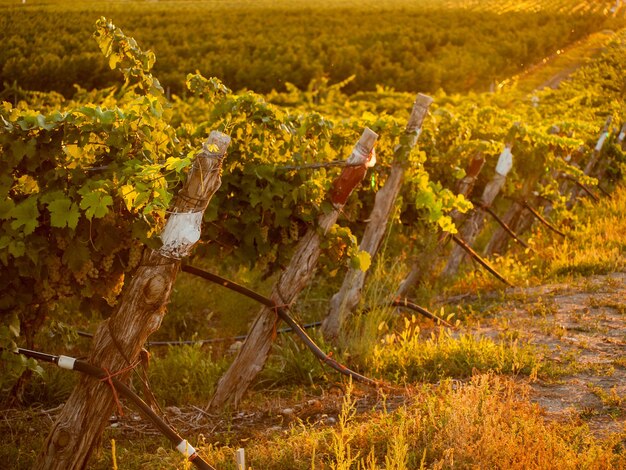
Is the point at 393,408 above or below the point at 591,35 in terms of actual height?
below

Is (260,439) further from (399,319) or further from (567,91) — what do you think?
(567,91)

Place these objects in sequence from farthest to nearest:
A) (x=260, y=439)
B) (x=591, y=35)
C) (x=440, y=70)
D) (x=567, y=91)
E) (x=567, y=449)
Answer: (x=591, y=35), (x=440, y=70), (x=567, y=91), (x=260, y=439), (x=567, y=449)

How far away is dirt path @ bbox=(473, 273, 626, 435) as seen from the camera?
5.20 metres

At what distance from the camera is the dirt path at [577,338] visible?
205 inches

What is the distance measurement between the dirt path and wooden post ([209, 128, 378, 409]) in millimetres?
1611

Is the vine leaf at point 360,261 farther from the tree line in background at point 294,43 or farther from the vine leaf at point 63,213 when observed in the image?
the tree line in background at point 294,43

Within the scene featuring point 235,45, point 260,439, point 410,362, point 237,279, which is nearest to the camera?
point 260,439

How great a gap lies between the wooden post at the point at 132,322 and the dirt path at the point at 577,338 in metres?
2.45

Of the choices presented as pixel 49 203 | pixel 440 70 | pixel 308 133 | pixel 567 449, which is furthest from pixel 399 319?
pixel 440 70

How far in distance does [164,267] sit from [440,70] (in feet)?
79.7

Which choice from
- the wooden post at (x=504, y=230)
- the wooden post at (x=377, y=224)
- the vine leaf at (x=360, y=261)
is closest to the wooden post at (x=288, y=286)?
the vine leaf at (x=360, y=261)

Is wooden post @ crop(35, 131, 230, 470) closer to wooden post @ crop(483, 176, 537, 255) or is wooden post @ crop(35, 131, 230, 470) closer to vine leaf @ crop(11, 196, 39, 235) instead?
vine leaf @ crop(11, 196, 39, 235)

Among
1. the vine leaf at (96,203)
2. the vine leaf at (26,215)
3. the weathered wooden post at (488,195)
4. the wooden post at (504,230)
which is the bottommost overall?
the wooden post at (504,230)

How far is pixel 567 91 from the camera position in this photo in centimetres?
1834
